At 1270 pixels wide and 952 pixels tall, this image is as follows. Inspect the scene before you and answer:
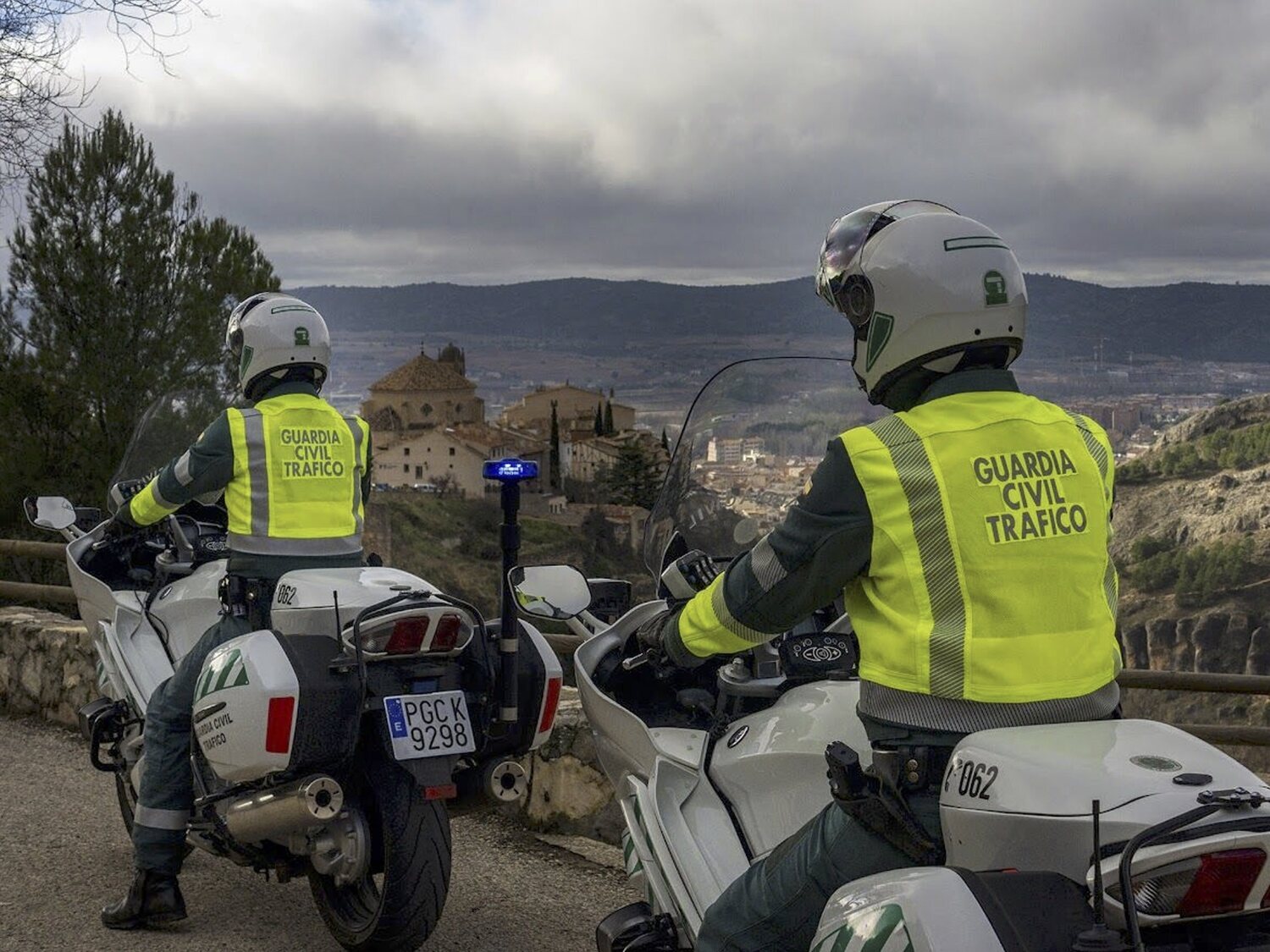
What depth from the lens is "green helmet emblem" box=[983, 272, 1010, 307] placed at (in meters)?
2.72

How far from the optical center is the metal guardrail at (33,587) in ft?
30.9

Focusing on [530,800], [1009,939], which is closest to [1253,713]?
[530,800]

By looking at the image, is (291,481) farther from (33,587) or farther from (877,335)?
(33,587)

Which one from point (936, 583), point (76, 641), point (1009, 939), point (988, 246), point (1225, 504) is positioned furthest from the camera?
point (1225, 504)

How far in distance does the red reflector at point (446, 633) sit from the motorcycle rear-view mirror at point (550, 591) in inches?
31.6

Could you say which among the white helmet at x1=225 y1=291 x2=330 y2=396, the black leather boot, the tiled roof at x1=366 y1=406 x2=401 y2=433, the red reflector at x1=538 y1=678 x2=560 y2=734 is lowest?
the black leather boot

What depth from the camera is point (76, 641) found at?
8.79m

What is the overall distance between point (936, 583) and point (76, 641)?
24.3 ft

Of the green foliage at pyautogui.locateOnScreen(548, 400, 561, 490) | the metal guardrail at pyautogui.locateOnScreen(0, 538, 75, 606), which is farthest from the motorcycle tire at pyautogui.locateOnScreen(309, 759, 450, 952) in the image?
the metal guardrail at pyautogui.locateOnScreen(0, 538, 75, 606)

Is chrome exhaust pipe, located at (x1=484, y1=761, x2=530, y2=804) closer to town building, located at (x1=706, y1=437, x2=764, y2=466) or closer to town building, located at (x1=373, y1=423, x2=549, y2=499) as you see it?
town building, located at (x1=706, y1=437, x2=764, y2=466)

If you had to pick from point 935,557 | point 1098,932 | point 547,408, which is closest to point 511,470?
point 935,557

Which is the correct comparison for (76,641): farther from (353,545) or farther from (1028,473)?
(1028,473)

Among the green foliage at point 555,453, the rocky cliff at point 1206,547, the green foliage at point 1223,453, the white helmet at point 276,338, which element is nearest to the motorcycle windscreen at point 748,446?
the white helmet at point 276,338

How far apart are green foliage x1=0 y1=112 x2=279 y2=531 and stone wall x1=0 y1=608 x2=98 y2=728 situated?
39.1ft
